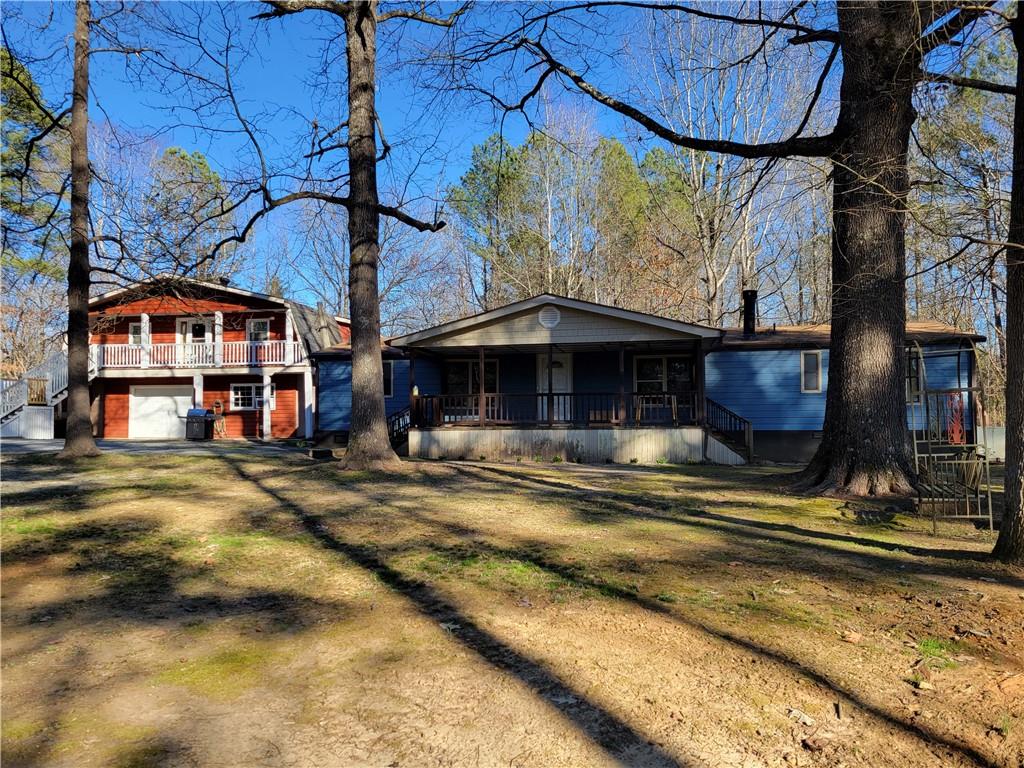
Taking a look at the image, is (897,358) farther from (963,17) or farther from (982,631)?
(982,631)

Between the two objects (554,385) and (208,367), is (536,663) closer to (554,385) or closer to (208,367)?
(554,385)

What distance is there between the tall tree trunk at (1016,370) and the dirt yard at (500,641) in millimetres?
326

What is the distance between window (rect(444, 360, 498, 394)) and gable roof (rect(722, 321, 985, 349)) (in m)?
7.11

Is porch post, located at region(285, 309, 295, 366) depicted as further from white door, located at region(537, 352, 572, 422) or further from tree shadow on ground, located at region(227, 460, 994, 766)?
tree shadow on ground, located at region(227, 460, 994, 766)

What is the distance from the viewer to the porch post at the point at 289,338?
984 inches

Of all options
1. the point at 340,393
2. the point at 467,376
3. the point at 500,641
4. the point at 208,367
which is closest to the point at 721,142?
the point at 500,641

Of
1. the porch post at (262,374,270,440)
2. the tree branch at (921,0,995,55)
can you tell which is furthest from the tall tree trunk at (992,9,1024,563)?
the porch post at (262,374,270,440)

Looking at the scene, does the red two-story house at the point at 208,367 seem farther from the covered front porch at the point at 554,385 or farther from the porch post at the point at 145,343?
the covered front porch at the point at 554,385

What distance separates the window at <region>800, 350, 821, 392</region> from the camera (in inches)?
723

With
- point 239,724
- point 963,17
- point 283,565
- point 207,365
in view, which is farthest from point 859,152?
point 207,365

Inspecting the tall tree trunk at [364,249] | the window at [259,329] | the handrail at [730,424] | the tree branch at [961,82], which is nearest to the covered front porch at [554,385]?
the handrail at [730,424]

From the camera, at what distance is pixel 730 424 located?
18.3 metres

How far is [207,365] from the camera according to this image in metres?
25.3

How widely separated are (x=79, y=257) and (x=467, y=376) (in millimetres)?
10841
